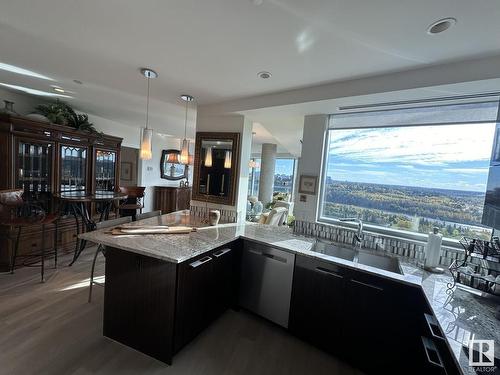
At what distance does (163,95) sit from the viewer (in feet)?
8.98

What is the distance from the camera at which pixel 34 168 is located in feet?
10.5

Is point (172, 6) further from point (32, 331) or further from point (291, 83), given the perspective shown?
point (32, 331)

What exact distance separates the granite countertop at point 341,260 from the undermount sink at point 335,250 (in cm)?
10

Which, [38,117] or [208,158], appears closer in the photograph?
[208,158]

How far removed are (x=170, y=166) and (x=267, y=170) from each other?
3070 mm

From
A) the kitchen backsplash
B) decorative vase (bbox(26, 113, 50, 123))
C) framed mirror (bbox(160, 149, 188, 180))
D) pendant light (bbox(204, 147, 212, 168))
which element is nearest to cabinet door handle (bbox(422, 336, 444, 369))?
the kitchen backsplash

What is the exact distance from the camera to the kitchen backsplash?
1.95 meters

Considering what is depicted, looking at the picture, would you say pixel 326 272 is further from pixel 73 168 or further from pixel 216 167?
pixel 73 168

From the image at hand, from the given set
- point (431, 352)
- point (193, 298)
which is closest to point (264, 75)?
point (193, 298)

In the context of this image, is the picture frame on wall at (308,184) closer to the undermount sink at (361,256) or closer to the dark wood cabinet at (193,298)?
the undermount sink at (361,256)

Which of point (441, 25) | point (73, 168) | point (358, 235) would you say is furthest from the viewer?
point (73, 168)

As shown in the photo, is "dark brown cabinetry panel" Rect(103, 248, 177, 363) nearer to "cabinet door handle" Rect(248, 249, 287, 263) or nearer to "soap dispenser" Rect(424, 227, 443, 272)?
"cabinet door handle" Rect(248, 249, 287, 263)

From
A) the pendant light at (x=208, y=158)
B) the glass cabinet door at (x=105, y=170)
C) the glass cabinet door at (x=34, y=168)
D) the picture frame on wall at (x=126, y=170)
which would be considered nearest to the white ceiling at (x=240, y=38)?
the pendant light at (x=208, y=158)

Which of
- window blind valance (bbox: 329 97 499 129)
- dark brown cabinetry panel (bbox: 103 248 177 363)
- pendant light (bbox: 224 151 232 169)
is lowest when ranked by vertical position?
dark brown cabinetry panel (bbox: 103 248 177 363)
